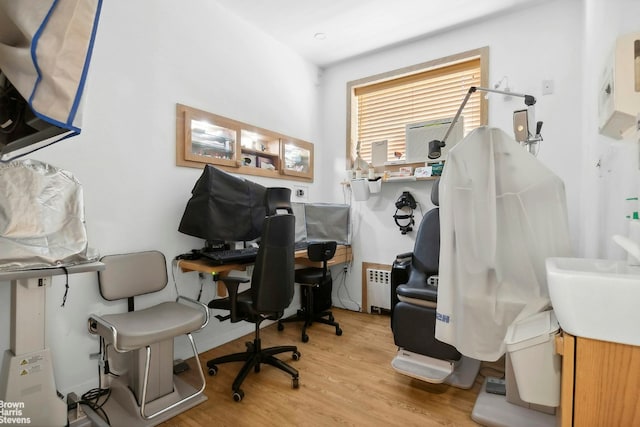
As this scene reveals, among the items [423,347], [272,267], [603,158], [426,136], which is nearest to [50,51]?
[272,267]

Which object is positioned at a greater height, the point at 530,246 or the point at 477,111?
the point at 477,111

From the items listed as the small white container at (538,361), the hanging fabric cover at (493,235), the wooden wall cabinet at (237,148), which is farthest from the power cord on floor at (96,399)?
the small white container at (538,361)

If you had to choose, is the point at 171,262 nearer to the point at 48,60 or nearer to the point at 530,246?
the point at 48,60

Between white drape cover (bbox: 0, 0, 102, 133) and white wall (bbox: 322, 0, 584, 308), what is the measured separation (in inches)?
115

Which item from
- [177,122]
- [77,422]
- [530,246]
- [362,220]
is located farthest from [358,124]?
[77,422]

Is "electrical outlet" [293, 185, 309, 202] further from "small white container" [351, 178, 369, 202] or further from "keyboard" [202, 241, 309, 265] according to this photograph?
"keyboard" [202, 241, 309, 265]

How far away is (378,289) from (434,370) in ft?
4.73

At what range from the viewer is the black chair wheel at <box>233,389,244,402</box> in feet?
6.11

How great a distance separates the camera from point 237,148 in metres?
2.82

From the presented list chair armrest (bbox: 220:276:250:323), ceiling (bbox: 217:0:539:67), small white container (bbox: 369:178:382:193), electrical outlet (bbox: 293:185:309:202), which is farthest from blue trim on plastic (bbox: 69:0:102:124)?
small white container (bbox: 369:178:382:193)

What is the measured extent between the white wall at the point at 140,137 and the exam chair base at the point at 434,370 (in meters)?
1.52

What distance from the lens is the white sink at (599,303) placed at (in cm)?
89

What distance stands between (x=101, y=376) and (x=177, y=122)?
1804 millimetres

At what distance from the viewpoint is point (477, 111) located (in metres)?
3.04
